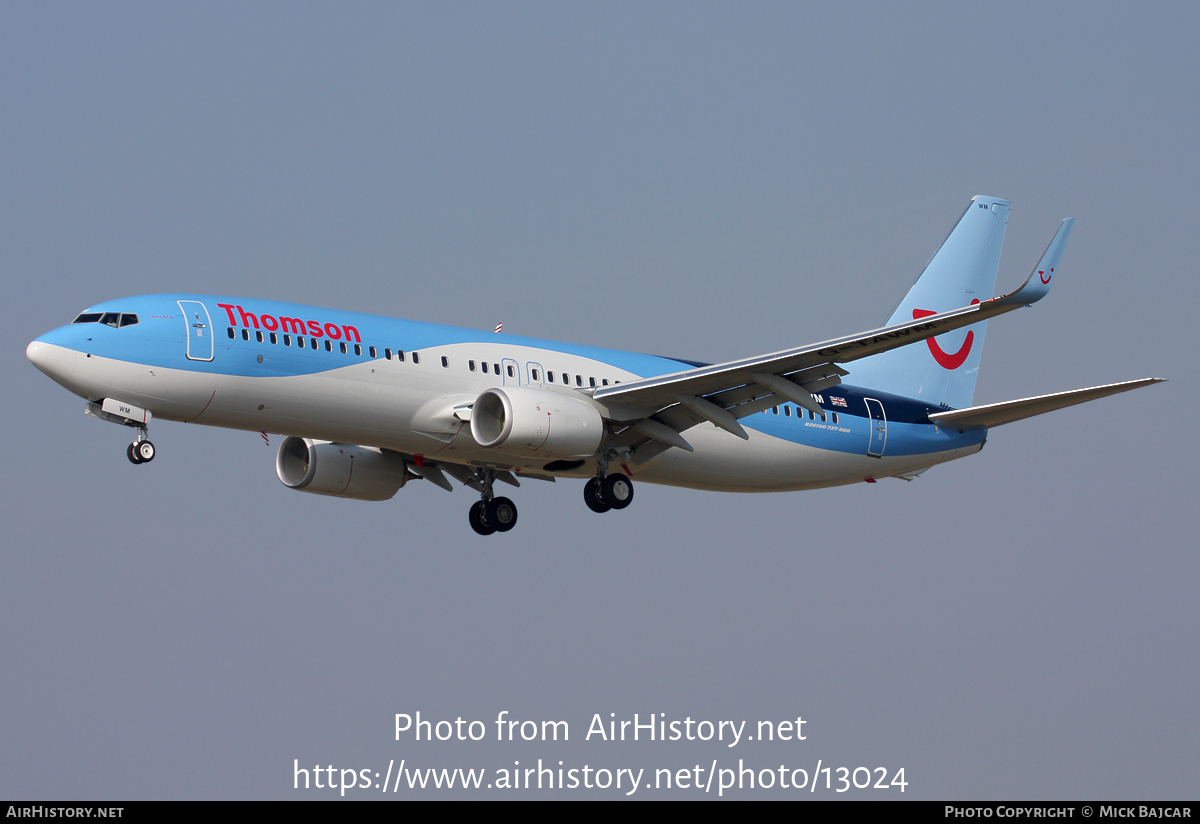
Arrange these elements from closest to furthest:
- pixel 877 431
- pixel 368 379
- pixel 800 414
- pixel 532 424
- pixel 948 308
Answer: pixel 368 379
pixel 532 424
pixel 800 414
pixel 877 431
pixel 948 308

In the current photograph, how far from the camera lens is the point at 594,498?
116 ft

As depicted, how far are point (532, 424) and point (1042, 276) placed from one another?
11222 mm

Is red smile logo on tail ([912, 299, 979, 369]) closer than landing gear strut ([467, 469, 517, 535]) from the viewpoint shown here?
No

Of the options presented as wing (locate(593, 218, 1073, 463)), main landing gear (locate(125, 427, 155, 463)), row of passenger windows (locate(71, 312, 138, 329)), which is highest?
wing (locate(593, 218, 1073, 463))

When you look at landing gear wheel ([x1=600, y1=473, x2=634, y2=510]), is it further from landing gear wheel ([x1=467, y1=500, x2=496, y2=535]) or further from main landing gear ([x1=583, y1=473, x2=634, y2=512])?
landing gear wheel ([x1=467, y1=500, x2=496, y2=535])

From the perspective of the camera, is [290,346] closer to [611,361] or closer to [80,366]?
[80,366]

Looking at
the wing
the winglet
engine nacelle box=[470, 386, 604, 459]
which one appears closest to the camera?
the winglet

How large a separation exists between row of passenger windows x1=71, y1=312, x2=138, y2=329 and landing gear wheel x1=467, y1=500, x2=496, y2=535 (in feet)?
38.3

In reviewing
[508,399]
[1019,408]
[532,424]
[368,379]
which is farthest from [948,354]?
[368,379]

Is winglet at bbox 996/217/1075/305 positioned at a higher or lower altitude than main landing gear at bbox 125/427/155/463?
higher

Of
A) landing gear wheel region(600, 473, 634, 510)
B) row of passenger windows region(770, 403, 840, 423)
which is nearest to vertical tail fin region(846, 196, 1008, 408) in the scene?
row of passenger windows region(770, 403, 840, 423)

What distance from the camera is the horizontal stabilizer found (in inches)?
1286

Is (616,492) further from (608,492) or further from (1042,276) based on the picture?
(1042,276)

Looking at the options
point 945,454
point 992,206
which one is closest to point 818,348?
point 945,454
